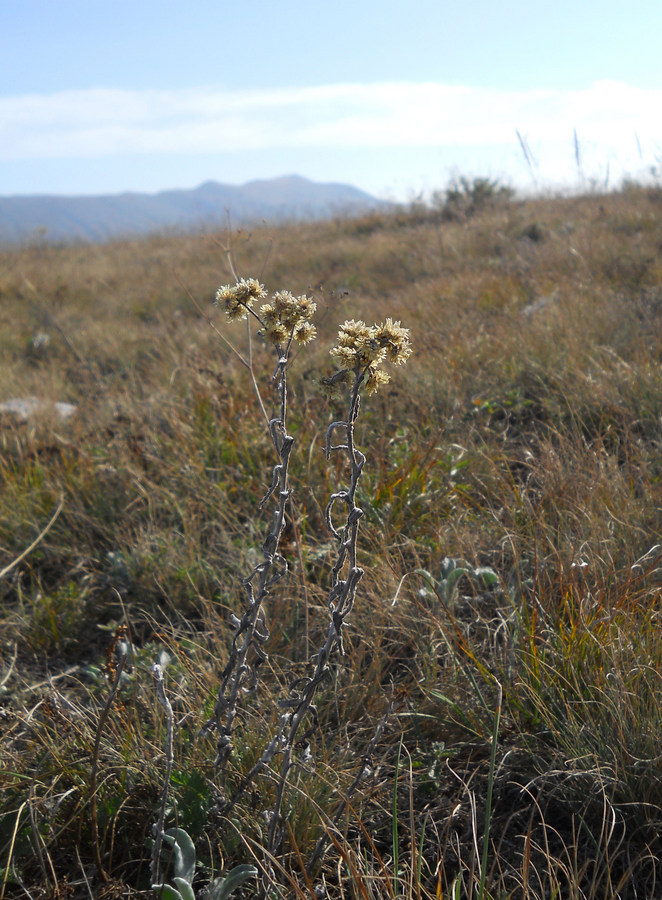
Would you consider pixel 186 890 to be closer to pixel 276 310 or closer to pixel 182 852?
pixel 182 852

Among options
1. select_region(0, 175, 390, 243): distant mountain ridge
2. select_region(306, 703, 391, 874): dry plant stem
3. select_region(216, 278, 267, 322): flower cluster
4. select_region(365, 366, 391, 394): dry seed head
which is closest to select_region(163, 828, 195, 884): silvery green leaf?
select_region(306, 703, 391, 874): dry plant stem

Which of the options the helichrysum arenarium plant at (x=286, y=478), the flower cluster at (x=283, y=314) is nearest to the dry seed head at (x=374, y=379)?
the helichrysum arenarium plant at (x=286, y=478)

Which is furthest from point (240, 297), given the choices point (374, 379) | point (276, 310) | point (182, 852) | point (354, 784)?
point (182, 852)

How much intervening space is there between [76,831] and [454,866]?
2.67 ft

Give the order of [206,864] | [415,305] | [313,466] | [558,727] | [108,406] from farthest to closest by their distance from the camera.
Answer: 1. [415,305]
2. [108,406]
3. [313,466]
4. [558,727]
5. [206,864]

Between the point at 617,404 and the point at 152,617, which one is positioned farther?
the point at 617,404

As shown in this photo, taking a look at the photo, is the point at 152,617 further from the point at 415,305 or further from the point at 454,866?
the point at 415,305

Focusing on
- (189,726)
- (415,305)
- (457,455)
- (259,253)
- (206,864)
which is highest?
(259,253)

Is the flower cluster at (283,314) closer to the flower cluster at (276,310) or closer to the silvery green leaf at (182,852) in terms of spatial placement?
the flower cluster at (276,310)

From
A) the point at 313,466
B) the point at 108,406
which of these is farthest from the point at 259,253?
the point at 313,466

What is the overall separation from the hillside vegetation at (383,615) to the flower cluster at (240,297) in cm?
86

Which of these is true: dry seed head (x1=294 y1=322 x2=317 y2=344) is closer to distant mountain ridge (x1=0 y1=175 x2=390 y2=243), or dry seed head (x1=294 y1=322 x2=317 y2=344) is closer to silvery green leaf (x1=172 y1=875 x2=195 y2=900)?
silvery green leaf (x1=172 y1=875 x2=195 y2=900)

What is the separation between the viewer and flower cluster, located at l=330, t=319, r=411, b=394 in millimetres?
1141

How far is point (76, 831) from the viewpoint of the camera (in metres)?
1.38
